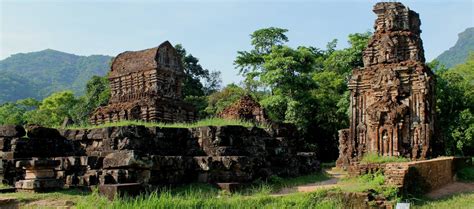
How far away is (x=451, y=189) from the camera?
13766 millimetres

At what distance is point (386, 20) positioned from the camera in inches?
770

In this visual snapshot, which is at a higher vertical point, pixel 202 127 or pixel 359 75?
pixel 359 75

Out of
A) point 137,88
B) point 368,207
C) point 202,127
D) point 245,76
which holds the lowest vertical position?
point 368,207

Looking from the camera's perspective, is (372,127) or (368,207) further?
(372,127)

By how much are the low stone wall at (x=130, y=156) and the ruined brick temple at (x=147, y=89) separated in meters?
9.09

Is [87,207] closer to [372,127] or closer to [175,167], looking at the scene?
[175,167]

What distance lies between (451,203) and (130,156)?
Answer: 694 centimetres

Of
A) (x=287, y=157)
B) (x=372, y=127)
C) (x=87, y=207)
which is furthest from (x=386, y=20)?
(x=87, y=207)

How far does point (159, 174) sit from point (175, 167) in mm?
479

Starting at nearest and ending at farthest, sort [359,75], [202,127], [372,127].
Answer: [202,127], [372,127], [359,75]

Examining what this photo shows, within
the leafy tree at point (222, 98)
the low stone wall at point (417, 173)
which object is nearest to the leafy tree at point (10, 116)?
the leafy tree at point (222, 98)

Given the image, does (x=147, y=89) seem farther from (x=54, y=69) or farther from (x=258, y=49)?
(x=54, y=69)

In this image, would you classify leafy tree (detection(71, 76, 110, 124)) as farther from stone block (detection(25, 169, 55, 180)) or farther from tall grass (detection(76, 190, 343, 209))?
tall grass (detection(76, 190, 343, 209))

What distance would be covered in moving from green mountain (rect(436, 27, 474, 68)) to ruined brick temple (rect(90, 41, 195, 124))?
105m
